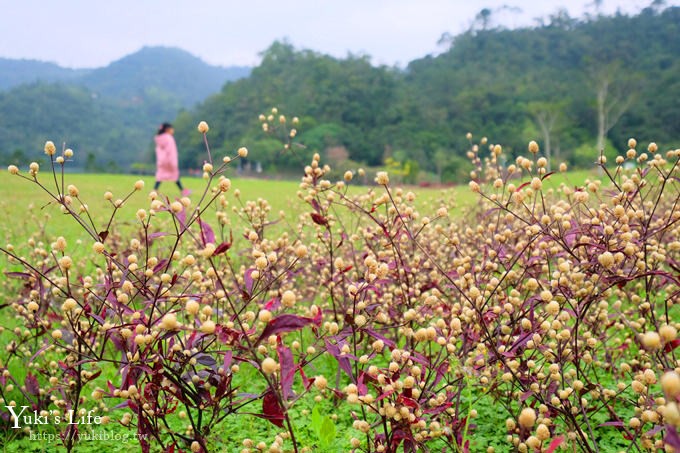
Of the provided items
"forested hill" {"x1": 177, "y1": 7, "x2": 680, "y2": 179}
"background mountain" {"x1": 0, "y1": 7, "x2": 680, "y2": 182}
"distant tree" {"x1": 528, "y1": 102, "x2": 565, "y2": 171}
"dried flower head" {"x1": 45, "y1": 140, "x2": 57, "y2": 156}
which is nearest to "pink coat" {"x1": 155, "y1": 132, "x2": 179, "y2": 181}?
"dried flower head" {"x1": 45, "y1": 140, "x2": 57, "y2": 156}

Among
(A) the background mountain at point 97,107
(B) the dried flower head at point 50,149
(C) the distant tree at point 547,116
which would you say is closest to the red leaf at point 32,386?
(B) the dried flower head at point 50,149

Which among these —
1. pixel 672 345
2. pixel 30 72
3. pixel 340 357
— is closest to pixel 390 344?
pixel 340 357

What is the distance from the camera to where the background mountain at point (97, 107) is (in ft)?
145

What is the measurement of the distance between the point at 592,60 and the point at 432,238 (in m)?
40.5

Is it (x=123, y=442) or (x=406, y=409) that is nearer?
(x=406, y=409)

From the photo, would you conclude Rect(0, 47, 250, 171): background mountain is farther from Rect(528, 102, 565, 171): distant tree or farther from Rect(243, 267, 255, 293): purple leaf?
Rect(528, 102, 565, 171): distant tree

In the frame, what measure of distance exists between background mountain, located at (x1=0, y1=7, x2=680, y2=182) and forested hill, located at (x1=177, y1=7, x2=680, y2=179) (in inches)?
3.9

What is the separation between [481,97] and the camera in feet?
115

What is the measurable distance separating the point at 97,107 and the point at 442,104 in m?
40.9

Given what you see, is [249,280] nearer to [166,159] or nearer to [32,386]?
[32,386]

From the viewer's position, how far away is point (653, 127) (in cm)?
2980

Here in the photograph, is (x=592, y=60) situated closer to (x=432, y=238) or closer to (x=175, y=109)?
(x=432, y=238)

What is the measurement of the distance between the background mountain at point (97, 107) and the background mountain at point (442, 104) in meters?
0.24

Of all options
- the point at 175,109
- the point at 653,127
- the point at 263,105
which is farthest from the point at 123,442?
the point at 175,109
